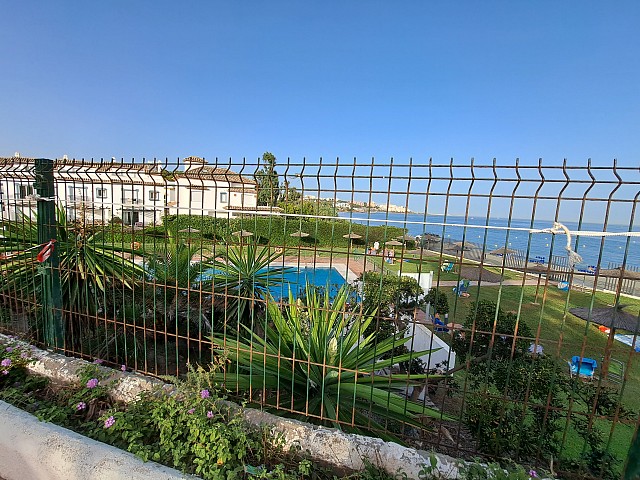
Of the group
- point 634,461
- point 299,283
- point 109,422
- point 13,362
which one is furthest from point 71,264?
point 634,461

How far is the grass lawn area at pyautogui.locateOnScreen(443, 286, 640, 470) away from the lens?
5.64 feet

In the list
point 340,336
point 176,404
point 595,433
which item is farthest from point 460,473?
point 176,404

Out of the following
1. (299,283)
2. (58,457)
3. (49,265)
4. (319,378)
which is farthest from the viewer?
(299,283)

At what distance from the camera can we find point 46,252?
262cm

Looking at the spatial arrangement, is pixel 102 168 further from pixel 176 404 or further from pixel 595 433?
pixel 595 433

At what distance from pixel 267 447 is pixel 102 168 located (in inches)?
88.4

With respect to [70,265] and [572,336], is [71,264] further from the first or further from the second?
[572,336]

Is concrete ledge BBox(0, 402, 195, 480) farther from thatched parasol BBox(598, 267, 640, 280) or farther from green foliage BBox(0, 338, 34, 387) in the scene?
thatched parasol BBox(598, 267, 640, 280)

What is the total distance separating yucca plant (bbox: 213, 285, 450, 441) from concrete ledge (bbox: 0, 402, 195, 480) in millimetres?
719

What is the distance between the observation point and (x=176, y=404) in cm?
189

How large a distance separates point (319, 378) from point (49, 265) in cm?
233

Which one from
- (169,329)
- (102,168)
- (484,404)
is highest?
(102,168)

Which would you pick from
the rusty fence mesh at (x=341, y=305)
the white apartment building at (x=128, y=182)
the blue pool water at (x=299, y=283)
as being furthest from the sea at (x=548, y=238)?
the white apartment building at (x=128, y=182)

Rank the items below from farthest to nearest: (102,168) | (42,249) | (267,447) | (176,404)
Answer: (42,249) → (102,168) → (176,404) → (267,447)
